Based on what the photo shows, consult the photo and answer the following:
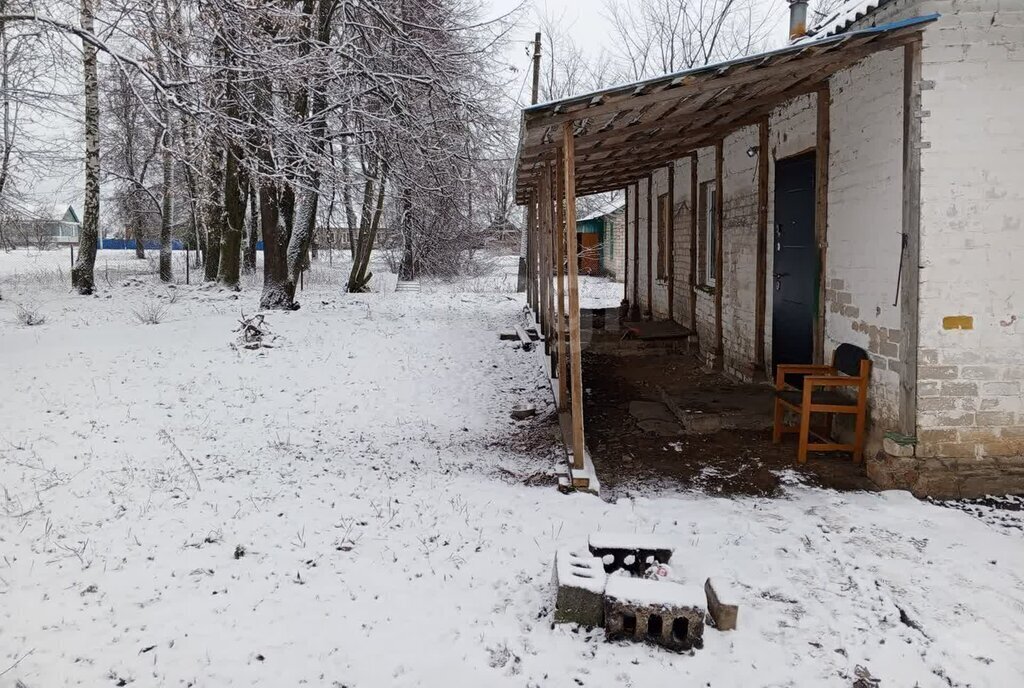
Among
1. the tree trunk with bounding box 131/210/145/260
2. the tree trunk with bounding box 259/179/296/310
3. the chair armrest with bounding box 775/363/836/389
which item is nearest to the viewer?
the chair armrest with bounding box 775/363/836/389

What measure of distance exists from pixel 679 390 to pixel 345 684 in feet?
19.6

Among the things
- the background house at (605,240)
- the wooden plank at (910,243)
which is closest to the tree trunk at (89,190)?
the background house at (605,240)

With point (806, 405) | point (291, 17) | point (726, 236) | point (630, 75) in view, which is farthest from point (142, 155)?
point (806, 405)

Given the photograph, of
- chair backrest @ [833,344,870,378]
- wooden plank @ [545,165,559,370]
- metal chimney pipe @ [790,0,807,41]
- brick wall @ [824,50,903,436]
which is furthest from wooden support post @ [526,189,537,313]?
chair backrest @ [833,344,870,378]

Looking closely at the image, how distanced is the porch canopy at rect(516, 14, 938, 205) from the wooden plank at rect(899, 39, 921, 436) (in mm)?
274

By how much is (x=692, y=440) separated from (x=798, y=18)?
5.28 metres

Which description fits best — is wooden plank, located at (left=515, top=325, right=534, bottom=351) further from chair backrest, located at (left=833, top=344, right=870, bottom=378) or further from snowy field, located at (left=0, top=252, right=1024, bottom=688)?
chair backrest, located at (left=833, top=344, right=870, bottom=378)

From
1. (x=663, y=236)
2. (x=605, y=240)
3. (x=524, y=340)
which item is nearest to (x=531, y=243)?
(x=663, y=236)

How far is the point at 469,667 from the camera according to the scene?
123 inches

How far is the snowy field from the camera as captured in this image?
3145 mm

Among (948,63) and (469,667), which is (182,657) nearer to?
(469,667)

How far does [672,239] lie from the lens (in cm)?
1198

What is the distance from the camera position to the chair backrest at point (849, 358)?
5.60 meters

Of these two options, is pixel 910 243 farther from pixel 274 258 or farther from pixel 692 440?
pixel 274 258
